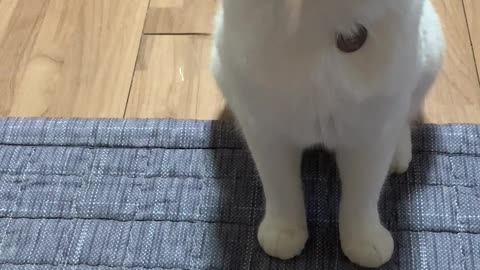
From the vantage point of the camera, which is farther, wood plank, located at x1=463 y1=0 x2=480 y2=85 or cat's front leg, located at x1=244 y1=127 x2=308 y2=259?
wood plank, located at x1=463 y1=0 x2=480 y2=85

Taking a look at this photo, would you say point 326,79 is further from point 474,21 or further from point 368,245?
point 474,21

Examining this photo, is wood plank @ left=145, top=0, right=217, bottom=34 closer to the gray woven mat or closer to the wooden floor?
the wooden floor

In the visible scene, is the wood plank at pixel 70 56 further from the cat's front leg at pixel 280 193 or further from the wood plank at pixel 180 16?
the cat's front leg at pixel 280 193

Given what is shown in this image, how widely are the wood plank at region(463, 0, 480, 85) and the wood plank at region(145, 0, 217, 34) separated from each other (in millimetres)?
522

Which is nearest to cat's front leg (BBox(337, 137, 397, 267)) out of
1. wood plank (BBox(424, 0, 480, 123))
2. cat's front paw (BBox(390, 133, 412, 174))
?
cat's front paw (BBox(390, 133, 412, 174))

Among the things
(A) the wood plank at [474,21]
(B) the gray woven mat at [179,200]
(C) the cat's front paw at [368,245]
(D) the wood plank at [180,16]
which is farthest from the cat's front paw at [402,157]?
(D) the wood plank at [180,16]

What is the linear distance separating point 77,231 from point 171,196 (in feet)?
0.54

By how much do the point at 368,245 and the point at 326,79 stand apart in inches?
14.6

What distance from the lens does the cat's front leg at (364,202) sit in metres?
0.91

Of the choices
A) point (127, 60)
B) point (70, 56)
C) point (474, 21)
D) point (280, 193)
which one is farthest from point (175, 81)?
point (474, 21)

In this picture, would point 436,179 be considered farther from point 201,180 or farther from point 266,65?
point 266,65

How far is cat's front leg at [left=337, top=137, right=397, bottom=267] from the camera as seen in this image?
913 millimetres

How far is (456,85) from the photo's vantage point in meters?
1.30

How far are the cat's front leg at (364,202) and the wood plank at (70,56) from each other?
52cm
